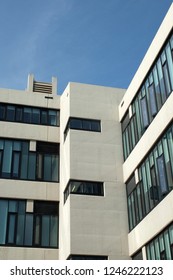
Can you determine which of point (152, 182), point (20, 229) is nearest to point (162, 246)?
point (152, 182)

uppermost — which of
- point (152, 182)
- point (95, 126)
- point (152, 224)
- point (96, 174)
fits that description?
point (95, 126)

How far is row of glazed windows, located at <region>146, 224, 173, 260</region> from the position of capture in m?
16.4

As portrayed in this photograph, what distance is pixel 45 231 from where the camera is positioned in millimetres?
22000

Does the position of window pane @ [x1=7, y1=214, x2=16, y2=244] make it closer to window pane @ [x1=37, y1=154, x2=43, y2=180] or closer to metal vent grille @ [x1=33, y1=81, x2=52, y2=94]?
window pane @ [x1=37, y1=154, x2=43, y2=180]

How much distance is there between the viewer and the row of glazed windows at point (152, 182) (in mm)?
17234

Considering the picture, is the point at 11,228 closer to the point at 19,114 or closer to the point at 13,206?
the point at 13,206

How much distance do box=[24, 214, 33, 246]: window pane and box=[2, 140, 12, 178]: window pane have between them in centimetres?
256

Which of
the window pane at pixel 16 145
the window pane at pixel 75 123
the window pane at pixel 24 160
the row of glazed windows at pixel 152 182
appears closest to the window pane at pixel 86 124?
the window pane at pixel 75 123

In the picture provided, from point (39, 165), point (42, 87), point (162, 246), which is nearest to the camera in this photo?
point (162, 246)

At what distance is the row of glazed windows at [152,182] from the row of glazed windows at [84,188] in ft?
4.76

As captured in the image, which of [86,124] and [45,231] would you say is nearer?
[45,231]

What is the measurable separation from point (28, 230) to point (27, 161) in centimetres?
390

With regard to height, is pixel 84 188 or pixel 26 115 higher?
pixel 26 115
